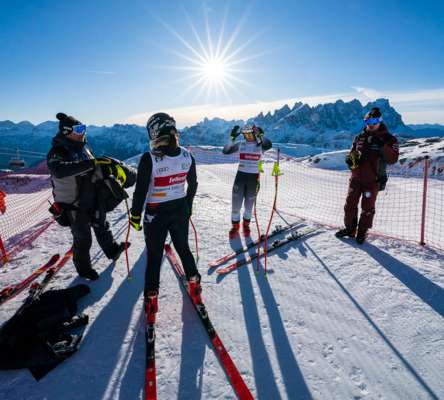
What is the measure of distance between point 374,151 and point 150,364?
17.3 ft

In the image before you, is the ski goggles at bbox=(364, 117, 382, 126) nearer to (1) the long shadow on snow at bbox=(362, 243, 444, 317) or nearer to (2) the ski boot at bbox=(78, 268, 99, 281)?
(1) the long shadow on snow at bbox=(362, 243, 444, 317)

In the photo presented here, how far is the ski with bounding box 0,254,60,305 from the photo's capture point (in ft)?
12.9

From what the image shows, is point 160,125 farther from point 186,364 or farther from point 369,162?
point 369,162

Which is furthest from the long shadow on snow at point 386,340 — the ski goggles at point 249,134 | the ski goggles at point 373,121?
the ski goggles at point 249,134

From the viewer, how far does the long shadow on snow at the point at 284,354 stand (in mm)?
2541

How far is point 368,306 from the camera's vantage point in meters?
3.71

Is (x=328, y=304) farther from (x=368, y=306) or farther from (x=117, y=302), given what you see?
(x=117, y=302)

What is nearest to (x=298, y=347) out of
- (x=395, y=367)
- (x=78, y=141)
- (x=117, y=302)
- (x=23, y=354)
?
(x=395, y=367)

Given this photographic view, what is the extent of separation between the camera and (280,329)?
10.9ft

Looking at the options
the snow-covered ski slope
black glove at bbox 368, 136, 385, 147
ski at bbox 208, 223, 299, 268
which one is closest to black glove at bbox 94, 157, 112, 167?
the snow-covered ski slope

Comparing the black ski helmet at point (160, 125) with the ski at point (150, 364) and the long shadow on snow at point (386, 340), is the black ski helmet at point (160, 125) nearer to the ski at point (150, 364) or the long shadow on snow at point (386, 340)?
the ski at point (150, 364)

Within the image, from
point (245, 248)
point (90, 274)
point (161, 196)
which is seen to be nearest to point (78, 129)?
point (161, 196)

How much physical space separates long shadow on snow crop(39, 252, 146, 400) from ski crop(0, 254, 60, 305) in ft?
5.08

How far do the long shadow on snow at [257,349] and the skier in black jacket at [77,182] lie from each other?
101 inches
